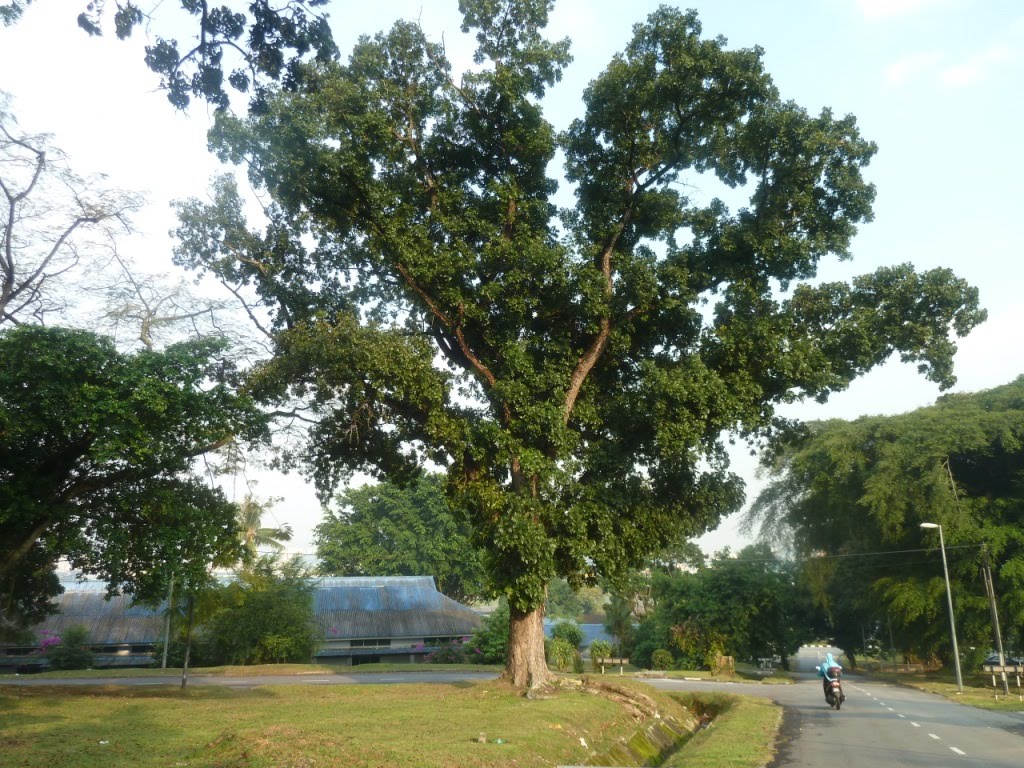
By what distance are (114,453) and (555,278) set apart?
33.7ft

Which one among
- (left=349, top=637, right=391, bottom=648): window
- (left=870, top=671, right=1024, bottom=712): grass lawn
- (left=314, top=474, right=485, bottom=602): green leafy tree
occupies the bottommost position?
(left=870, top=671, right=1024, bottom=712): grass lawn

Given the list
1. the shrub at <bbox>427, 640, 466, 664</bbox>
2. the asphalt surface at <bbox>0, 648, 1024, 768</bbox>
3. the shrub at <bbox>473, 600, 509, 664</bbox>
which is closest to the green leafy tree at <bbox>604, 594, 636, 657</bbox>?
the shrub at <bbox>473, 600, 509, 664</bbox>

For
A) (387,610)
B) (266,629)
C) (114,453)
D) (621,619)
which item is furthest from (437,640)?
(114,453)

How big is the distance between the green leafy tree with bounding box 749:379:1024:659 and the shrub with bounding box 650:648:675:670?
9977 mm

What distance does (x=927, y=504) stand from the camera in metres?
36.4

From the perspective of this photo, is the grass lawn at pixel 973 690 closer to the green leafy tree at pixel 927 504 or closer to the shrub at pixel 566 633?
the green leafy tree at pixel 927 504

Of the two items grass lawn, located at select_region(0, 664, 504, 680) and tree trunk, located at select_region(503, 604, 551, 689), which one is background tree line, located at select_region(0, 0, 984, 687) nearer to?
tree trunk, located at select_region(503, 604, 551, 689)

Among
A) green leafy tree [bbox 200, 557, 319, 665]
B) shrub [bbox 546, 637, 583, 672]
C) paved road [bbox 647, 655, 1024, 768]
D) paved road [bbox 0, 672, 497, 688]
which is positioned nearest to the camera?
paved road [bbox 647, 655, 1024, 768]

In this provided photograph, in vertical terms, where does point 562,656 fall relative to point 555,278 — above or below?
below

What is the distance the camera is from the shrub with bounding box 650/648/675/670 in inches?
1881

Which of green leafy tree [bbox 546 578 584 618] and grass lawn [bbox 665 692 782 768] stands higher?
green leafy tree [bbox 546 578 584 618]

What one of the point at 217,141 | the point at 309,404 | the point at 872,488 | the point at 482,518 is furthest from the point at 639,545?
the point at 872,488

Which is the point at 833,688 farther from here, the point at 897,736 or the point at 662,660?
the point at 662,660

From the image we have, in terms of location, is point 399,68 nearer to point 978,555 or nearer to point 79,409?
point 79,409
